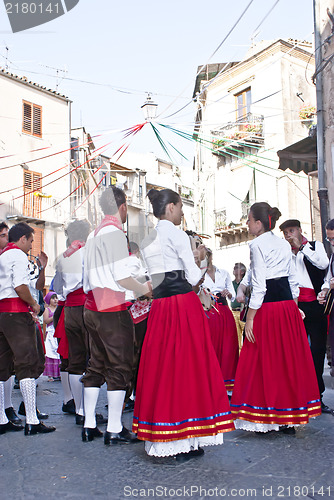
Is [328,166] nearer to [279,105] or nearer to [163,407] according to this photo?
[163,407]

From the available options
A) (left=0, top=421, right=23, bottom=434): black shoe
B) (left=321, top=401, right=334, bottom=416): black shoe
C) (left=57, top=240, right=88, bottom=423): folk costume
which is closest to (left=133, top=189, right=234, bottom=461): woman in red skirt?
(left=57, top=240, right=88, bottom=423): folk costume

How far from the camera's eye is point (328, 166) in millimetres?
7785

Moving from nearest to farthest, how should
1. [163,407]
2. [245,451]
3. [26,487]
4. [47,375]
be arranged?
[26,487]
[163,407]
[245,451]
[47,375]

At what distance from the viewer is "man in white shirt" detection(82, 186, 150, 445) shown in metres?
3.80

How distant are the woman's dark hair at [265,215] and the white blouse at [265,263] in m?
0.10

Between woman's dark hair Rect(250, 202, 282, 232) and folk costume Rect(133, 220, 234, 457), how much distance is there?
106 centimetres

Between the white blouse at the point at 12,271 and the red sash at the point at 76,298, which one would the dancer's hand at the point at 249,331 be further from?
the white blouse at the point at 12,271

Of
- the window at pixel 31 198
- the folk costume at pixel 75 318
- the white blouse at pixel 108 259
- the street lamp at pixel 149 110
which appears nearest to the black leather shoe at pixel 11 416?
the folk costume at pixel 75 318

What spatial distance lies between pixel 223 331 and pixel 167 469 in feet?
10.1

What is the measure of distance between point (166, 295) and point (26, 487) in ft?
4.96

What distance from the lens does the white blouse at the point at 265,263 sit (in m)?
4.04

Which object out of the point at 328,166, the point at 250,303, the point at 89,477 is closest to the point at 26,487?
the point at 89,477

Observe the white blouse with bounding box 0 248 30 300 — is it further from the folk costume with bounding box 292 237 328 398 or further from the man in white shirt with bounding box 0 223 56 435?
the folk costume with bounding box 292 237 328 398

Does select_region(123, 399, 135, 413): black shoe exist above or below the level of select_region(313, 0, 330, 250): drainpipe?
below
